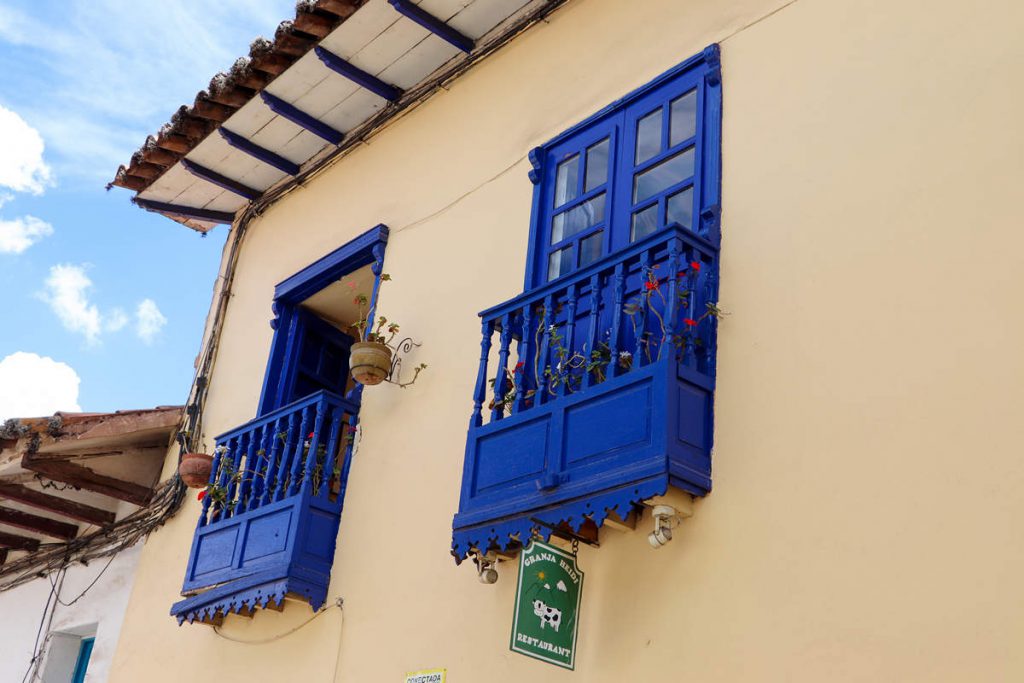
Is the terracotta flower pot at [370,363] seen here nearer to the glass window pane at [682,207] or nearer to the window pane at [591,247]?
the window pane at [591,247]

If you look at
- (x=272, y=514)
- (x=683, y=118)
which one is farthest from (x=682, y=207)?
(x=272, y=514)

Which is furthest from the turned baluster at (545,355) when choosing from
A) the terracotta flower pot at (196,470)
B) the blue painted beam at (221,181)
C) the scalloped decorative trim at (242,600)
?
the blue painted beam at (221,181)

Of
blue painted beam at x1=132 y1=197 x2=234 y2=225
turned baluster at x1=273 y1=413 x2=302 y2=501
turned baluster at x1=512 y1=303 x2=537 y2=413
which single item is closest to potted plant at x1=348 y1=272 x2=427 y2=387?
turned baluster at x1=273 y1=413 x2=302 y2=501

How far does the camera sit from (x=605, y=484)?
16.3 feet

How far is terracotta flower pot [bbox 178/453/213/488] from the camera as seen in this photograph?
8.02 metres

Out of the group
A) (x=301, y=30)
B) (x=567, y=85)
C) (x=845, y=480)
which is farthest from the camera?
(x=301, y=30)

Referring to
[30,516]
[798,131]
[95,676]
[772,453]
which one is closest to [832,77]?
[798,131]

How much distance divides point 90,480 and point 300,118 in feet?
10.1

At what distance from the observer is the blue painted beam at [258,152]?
9.16 metres

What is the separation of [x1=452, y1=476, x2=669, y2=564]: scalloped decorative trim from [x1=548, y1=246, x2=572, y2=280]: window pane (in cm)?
156

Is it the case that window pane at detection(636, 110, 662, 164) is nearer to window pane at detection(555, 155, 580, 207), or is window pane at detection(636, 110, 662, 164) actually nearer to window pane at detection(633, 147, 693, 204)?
window pane at detection(633, 147, 693, 204)

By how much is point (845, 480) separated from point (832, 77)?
2.02 meters

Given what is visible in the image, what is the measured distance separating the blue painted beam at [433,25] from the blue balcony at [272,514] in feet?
8.27

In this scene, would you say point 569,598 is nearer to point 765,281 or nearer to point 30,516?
point 765,281
